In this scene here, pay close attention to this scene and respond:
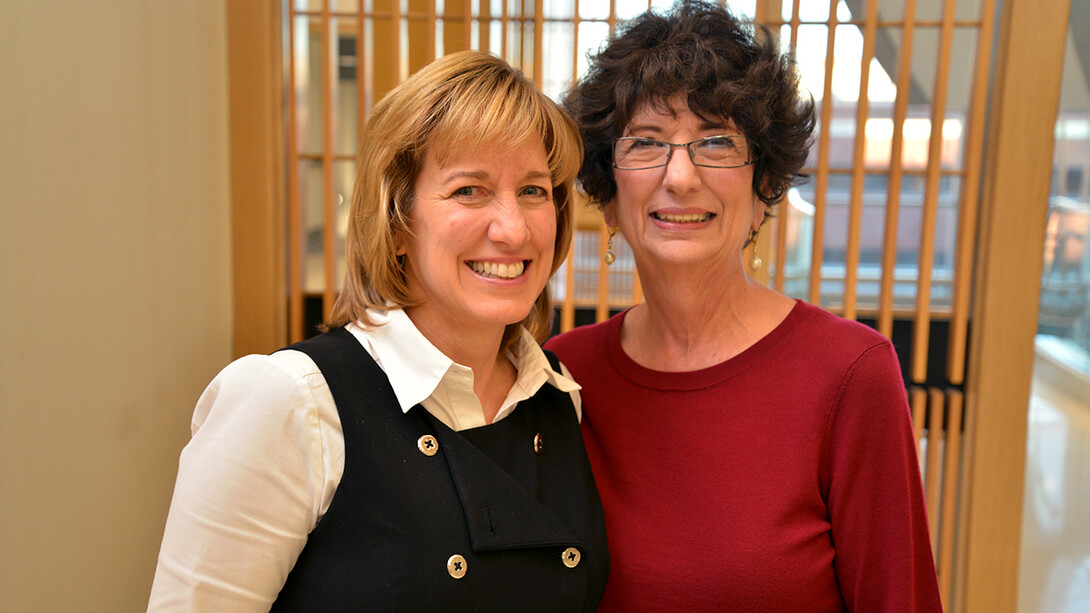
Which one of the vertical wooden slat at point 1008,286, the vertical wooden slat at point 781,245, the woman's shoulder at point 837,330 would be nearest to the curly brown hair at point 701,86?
the woman's shoulder at point 837,330

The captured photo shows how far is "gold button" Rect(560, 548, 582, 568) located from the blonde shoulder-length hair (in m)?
0.47

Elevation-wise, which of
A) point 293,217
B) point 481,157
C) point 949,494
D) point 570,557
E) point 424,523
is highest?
point 481,157

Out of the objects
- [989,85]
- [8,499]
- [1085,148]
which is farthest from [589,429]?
[1085,148]

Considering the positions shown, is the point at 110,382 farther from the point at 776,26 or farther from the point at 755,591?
the point at 776,26

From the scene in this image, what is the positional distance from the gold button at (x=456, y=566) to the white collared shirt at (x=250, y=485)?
0.64ft

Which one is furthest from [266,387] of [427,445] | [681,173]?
[681,173]

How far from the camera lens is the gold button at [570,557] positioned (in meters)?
1.38

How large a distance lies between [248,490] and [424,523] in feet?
0.82

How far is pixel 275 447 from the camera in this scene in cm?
118

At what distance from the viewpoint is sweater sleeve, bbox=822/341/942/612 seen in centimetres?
149

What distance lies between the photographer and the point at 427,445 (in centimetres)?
130

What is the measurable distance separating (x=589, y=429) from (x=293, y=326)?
167 cm

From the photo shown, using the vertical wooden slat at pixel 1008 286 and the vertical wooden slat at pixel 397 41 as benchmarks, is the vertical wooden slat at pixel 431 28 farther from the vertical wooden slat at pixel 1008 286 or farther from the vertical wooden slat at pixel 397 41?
the vertical wooden slat at pixel 1008 286

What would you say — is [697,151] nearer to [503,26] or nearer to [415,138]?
[415,138]
